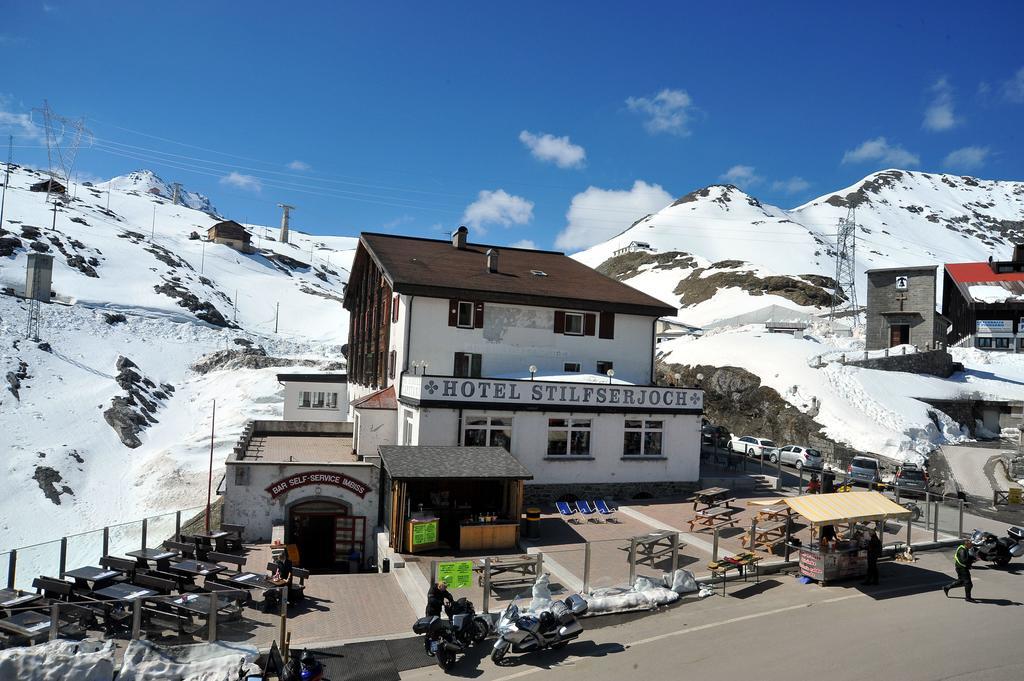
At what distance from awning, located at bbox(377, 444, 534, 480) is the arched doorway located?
3.13 m

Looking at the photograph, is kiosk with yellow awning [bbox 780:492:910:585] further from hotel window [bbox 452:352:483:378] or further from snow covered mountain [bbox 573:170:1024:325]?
snow covered mountain [bbox 573:170:1024:325]

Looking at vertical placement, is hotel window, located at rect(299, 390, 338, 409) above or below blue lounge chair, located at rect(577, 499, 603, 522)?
above

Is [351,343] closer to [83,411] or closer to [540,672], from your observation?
[83,411]

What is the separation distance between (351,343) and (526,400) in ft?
76.1

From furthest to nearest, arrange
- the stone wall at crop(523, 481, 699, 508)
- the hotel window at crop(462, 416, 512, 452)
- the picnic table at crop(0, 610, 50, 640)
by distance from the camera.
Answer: the stone wall at crop(523, 481, 699, 508) → the hotel window at crop(462, 416, 512, 452) → the picnic table at crop(0, 610, 50, 640)

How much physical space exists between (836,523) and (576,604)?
725cm

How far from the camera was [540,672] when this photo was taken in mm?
11273

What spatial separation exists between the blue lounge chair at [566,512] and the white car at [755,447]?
17082 millimetres

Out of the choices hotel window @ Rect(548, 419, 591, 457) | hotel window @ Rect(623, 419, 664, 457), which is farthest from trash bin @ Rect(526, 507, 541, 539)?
hotel window @ Rect(623, 419, 664, 457)

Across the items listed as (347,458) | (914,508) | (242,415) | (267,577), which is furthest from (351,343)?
(914,508)

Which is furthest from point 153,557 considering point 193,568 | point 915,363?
point 915,363

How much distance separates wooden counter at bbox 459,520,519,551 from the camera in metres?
19.1

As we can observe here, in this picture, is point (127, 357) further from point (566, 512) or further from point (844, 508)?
point (844, 508)

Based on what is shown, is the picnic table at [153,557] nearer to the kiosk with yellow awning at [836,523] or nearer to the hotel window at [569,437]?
the hotel window at [569,437]
